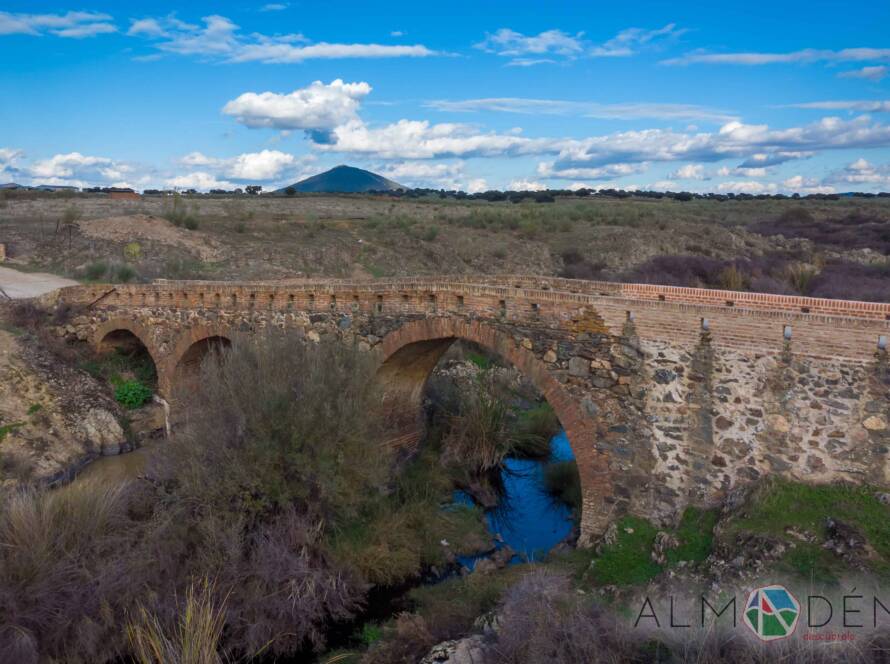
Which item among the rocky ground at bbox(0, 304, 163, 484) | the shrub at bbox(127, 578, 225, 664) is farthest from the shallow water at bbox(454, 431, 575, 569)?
the rocky ground at bbox(0, 304, 163, 484)

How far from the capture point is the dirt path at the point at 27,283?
1662 centimetres

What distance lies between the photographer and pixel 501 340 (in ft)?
31.1

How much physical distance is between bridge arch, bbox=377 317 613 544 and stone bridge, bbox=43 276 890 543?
23 millimetres

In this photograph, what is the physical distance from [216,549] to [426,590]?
268 centimetres

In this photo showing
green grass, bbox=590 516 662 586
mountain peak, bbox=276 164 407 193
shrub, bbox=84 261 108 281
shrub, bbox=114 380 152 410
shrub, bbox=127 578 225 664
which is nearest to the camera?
shrub, bbox=127 578 225 664

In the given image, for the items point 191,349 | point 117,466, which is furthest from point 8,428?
point 191,349

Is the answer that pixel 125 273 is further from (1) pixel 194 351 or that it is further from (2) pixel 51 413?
(2) pixel 51 413

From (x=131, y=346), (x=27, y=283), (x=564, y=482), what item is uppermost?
(x=27, y=283)

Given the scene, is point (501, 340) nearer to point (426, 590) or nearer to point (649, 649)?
point (426, 590)

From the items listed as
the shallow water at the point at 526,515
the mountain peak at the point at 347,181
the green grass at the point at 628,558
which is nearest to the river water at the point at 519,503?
the shallow water at the point at 526,515

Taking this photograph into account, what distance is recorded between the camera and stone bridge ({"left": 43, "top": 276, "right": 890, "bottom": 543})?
7.00m

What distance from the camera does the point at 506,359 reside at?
9.79 meters

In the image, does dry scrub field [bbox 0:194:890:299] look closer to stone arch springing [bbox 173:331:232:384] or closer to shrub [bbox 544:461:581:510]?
stone arch springing [bbox 173:331:232:384]

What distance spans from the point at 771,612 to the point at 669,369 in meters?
3.16
